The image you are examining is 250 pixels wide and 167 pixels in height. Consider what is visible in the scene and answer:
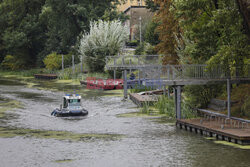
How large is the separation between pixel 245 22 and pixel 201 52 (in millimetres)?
4733

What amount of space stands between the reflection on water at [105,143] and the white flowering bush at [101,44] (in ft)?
94.5

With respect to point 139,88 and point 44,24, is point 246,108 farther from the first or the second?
point 44,24

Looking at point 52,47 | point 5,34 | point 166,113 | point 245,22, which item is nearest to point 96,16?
point 52,47

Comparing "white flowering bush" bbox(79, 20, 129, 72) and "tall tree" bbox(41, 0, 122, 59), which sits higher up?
"tall tree" bbox(41, 0, 122, 59)

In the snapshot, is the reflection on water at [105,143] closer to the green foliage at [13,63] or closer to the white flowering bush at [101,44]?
the white flowering bush at [101,44]

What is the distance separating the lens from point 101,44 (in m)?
68.1

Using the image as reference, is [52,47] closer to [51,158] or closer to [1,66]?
[1,66]

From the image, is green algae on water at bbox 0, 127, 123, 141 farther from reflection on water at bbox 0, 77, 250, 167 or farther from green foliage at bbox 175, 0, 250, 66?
green foliage at bbox 175, 0, 250, 66

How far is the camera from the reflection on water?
884 inches

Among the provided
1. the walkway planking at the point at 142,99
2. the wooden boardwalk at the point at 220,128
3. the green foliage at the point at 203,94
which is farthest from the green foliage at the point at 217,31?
the walkway planking at the point at 142,99

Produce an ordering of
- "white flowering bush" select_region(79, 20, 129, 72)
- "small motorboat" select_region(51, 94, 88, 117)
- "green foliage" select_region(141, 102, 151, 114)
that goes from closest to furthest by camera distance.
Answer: "small motorboat" select_region(51, 94, 88, 117) < "green foliage" select_region(141, 102, 151, 114) < "white flowering bush" select_region(79, 20, 129, 72)

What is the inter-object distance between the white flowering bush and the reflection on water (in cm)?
2881

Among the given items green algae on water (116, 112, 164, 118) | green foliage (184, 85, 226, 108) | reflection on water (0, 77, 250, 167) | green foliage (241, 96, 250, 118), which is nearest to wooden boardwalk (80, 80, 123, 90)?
reflection on water (0, 77, 250, 167)

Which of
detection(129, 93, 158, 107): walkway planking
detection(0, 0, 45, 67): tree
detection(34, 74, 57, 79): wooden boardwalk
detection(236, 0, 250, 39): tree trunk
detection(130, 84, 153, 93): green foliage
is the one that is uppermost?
detection(0, 0, 45, 67): tree
